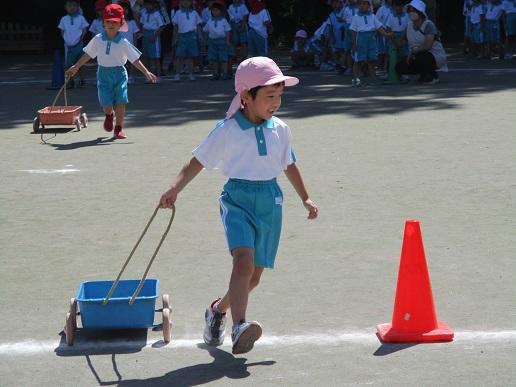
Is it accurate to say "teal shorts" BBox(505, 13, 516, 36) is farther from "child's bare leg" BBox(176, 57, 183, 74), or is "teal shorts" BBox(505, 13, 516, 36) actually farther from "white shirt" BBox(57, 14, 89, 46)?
"white shirt" BBox(57, 14, 89, 46)

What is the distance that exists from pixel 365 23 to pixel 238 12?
4590 mm

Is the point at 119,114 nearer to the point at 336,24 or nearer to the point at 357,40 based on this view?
the point at 357,40

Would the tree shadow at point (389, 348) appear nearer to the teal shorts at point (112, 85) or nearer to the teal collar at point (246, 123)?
the teal collar at point (246, 123)

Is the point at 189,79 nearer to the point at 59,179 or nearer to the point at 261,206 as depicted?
the point at 59,179

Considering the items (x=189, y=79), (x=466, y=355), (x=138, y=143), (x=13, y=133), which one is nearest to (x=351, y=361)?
(x=466, y=355)

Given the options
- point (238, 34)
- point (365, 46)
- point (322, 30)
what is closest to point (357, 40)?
point (365, 46)

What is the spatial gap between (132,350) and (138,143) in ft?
26.4

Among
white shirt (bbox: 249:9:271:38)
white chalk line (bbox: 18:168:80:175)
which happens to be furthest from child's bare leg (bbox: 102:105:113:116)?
white shirt (bbox: 249:9:271:38)

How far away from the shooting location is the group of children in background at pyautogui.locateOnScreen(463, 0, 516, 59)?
25.9m

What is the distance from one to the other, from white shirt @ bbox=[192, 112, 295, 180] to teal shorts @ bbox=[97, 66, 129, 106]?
833cm

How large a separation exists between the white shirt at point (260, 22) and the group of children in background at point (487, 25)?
204 inches

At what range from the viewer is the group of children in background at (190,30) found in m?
22.1

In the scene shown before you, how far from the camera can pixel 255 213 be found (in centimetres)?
589

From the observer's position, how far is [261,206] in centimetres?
589
